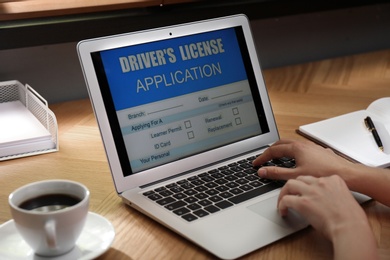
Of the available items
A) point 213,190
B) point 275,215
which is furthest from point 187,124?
point 275,215

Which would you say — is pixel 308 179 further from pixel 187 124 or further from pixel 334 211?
pixel 187 124

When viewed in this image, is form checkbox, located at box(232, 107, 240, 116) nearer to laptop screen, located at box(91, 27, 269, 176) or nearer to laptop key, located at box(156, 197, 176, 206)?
laptop screen, located at box(91, 27, 269, 176)

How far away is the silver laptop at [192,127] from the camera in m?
0.88

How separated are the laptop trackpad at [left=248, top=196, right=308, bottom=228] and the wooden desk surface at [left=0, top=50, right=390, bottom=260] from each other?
16 mm

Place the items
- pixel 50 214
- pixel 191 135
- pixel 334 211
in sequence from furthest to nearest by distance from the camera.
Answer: pixel 191 135 → pixel 334 211 → pixel 50 214

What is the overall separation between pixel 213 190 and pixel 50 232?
31 centimetres

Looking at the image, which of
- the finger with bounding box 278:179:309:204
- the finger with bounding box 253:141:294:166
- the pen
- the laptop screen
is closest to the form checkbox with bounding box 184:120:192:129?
the laptop screen

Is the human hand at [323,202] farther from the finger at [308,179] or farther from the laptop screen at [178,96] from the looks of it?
the laptop screen at [178,96]

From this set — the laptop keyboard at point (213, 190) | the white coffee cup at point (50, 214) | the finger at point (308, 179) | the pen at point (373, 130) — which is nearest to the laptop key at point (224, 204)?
the laptop keyboard at point (213, 190)

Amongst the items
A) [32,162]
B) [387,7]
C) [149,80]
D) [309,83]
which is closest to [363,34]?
[387,7]

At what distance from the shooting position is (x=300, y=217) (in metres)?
0.88

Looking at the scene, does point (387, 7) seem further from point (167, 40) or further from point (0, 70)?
point (0, 70)

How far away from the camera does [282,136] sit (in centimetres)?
123

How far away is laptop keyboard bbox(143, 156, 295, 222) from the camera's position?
2.97 feet
